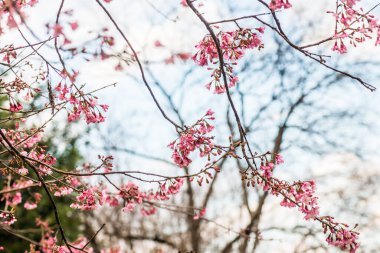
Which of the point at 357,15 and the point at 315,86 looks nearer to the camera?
the point at 357,15

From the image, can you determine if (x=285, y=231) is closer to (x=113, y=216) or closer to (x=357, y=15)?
(x=113, y=216)

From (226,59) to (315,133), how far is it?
7290 millimetres

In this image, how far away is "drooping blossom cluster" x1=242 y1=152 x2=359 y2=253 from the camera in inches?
111

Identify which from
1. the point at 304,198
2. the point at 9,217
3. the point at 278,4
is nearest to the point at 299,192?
the point at 304,198

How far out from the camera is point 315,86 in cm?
977

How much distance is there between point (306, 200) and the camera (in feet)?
9.65

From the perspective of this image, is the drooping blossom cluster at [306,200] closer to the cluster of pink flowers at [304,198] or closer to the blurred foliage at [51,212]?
the cluster of pink flowers at [304,198]

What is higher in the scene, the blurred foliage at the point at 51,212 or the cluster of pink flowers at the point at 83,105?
the blurred foliage at the point at 51,212

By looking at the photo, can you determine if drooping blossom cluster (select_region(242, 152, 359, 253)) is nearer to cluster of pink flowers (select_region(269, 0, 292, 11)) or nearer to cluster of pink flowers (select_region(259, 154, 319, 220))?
cluster of pink flowers (select_region(259, 154, 319, 220))

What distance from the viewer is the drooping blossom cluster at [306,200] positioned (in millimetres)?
2822

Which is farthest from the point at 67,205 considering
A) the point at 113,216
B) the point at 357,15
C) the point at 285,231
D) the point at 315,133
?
the point at 357,15

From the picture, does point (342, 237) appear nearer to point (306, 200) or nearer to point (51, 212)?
point (306, 200)

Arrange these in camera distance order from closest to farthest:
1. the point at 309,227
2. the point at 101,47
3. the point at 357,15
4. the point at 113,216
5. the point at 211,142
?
1. the point at 357,15
2. the point at 211,142
3. the point at 101,47
4. the point at 309,227
5. the point at 113,216

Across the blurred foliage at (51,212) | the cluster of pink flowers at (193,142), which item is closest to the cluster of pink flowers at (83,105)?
the cluster of pink flowers at (193,142)
